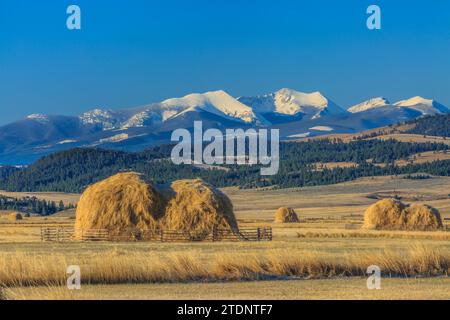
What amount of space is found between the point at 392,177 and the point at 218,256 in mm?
160769

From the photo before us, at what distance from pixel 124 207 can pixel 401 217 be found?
24244 mm

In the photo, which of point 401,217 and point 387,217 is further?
point 387,217

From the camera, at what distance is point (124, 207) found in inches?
2154

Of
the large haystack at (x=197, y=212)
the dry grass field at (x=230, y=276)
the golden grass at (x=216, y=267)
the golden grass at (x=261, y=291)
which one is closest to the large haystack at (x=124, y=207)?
the large haystack at (x=197, y=212)

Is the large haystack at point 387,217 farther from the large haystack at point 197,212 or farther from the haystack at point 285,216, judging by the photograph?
the large haystack at point 197,212

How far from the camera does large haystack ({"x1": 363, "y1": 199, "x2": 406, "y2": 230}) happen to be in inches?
2803

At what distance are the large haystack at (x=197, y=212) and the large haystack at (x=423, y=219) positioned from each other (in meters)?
19.1

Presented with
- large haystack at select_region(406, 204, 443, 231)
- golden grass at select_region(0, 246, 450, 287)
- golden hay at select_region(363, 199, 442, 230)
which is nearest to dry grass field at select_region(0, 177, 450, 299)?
golden grass at select_region(0, 246, 450, 287)

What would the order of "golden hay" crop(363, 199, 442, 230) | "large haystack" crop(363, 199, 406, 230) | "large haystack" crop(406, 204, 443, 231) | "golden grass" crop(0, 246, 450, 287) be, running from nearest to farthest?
"golden grass" crop(0, 246, 450, 287), "large haystack" crop(406, 204, 443, 231), "golden hay" crop(363, 199, 442, 230), "large haystack" crop(363, 199, 406, 230)

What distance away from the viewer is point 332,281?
29.4 m

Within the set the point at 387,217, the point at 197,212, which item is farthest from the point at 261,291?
the point at 387,217

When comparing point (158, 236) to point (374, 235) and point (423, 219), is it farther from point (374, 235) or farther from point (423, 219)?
point (423, 219)

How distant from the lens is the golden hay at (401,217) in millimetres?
69750

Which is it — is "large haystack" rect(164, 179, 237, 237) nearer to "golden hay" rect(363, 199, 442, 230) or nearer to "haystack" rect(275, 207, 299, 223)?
"golden hay" rect(363, 199, 442, 230)
